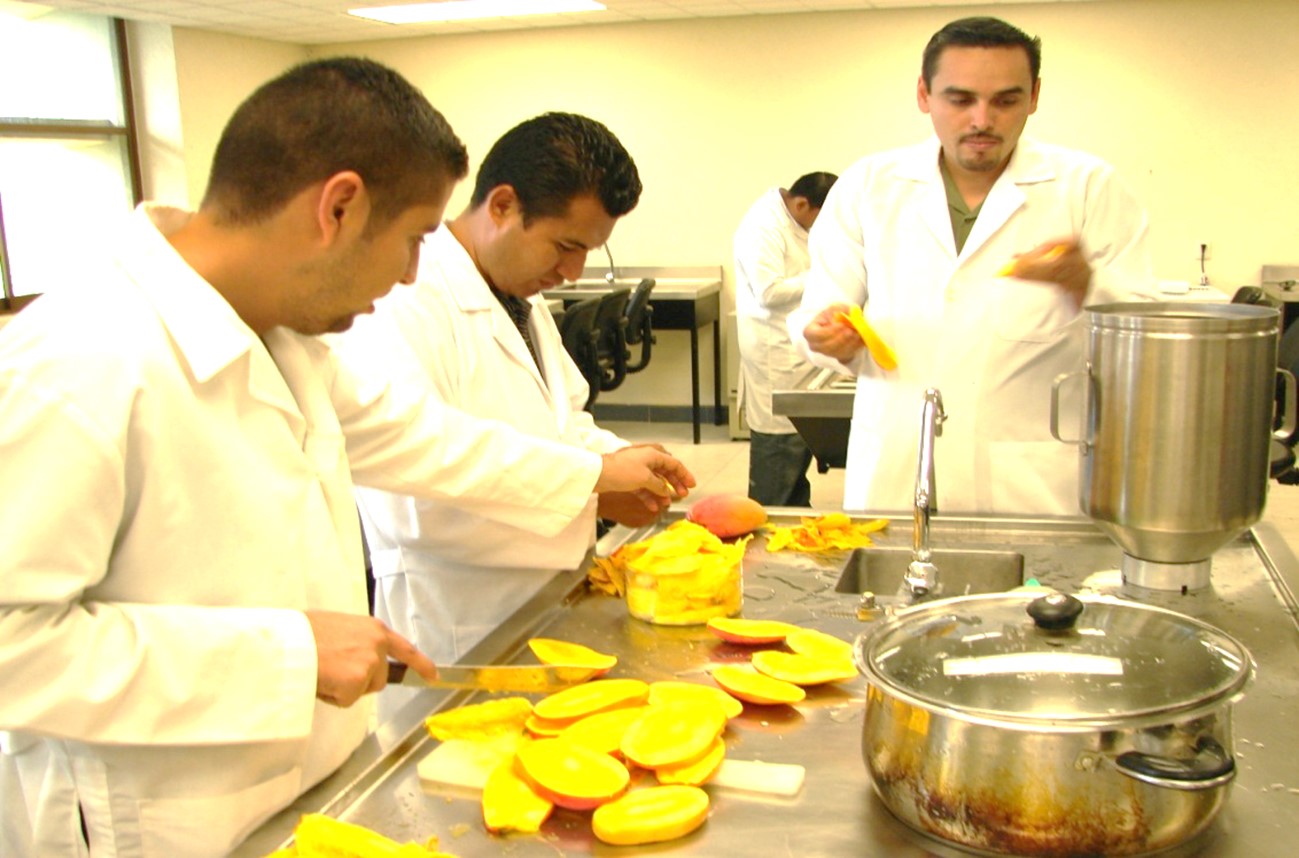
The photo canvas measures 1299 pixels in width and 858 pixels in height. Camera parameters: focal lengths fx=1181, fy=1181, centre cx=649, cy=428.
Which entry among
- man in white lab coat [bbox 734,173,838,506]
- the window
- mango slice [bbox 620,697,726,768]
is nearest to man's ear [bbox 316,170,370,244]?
mango slice [bbox 620,697,726,768]

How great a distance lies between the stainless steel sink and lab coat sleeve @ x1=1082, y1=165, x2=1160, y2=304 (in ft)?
2.01

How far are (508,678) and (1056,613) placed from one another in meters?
0.58

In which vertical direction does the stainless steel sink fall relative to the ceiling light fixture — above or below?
below

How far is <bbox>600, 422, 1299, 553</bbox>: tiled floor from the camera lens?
16.3 feet

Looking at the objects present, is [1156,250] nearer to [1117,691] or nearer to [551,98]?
[551,98]

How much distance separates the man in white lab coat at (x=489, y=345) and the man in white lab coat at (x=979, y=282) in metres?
0.55

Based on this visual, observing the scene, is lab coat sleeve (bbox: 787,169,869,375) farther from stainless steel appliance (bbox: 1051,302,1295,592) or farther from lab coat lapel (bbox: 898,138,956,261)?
stainless steel appliance (bbox: 1051,302,1295,592)

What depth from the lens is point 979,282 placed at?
221 cm

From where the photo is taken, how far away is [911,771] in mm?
1005

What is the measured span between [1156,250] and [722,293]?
2325 mm

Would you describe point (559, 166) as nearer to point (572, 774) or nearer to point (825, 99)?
point (572, 774)

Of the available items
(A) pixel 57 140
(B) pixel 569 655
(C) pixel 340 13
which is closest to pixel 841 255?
(B) pixel 569 655

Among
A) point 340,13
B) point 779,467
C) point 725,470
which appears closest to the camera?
point 779,467

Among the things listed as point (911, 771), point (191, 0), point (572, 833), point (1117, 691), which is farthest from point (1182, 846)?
point (191, 0)
